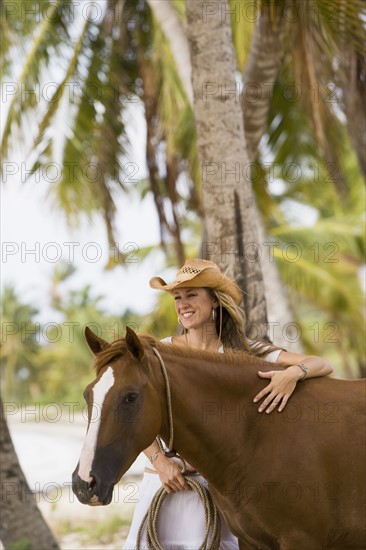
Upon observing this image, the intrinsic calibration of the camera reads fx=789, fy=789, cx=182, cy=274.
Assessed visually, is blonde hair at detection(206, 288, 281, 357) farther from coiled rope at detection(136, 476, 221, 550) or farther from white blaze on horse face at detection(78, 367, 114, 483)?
white blaze on horse face at detection(78, 367, 114, 483)

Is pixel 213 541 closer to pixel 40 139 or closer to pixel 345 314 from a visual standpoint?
pixel 40 139

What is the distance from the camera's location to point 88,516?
919 centimetres

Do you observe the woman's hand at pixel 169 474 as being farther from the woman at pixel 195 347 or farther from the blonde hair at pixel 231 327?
the blonde hair at pixel 231 327

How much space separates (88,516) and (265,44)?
5.64 m

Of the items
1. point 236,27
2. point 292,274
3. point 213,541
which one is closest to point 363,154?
point 236,27

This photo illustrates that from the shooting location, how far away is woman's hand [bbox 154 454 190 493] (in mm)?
3947

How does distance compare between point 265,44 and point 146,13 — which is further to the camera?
point 146,13

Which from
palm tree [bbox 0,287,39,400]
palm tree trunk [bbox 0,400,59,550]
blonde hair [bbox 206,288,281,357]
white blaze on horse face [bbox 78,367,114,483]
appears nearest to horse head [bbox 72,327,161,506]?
white blaze on horse face [bbox 78,367,114,483]

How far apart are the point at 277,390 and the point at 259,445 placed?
0.26 m

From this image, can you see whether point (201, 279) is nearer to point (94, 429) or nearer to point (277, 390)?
point (277, 390)

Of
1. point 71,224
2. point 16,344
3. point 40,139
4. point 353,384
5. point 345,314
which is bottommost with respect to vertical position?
point 16,344

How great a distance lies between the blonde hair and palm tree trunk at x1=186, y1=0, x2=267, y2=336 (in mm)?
1125

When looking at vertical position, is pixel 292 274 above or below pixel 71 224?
below

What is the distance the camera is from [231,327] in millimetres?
4145
